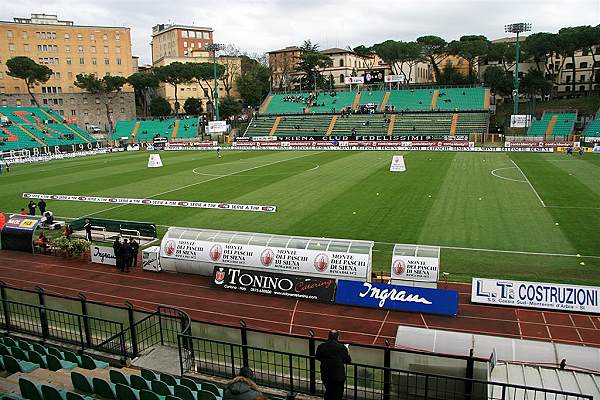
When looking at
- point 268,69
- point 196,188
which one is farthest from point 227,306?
point 268,69

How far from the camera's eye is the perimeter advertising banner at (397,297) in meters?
16.0

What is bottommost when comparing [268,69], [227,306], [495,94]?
[227,306]

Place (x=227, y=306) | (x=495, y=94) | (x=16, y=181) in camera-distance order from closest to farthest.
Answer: (x=227, y=306) → (x=16, y=181) → (x=495, y=94)

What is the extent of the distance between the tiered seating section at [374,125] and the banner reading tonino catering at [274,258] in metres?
69.3

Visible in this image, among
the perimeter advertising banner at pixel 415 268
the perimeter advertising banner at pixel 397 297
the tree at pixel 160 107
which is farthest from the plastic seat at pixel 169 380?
the tree at pixel 160 107

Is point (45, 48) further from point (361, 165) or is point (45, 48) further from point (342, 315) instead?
point (342, 315)

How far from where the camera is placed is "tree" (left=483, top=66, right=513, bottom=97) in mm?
92750

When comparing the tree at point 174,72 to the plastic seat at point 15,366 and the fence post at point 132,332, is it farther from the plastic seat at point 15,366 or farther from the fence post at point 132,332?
the plastic seat at point 15,366

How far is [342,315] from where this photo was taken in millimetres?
16312

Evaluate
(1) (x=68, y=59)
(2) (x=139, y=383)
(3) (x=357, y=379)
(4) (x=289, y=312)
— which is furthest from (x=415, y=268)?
(1) (x=68, y=59)

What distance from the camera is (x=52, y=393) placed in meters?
8.09

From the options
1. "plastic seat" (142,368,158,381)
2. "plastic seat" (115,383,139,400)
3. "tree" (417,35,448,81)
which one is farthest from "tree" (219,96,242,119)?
"plastic seat" (115,383,139,400)

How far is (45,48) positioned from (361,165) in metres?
87.0

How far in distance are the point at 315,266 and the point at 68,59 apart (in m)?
110
